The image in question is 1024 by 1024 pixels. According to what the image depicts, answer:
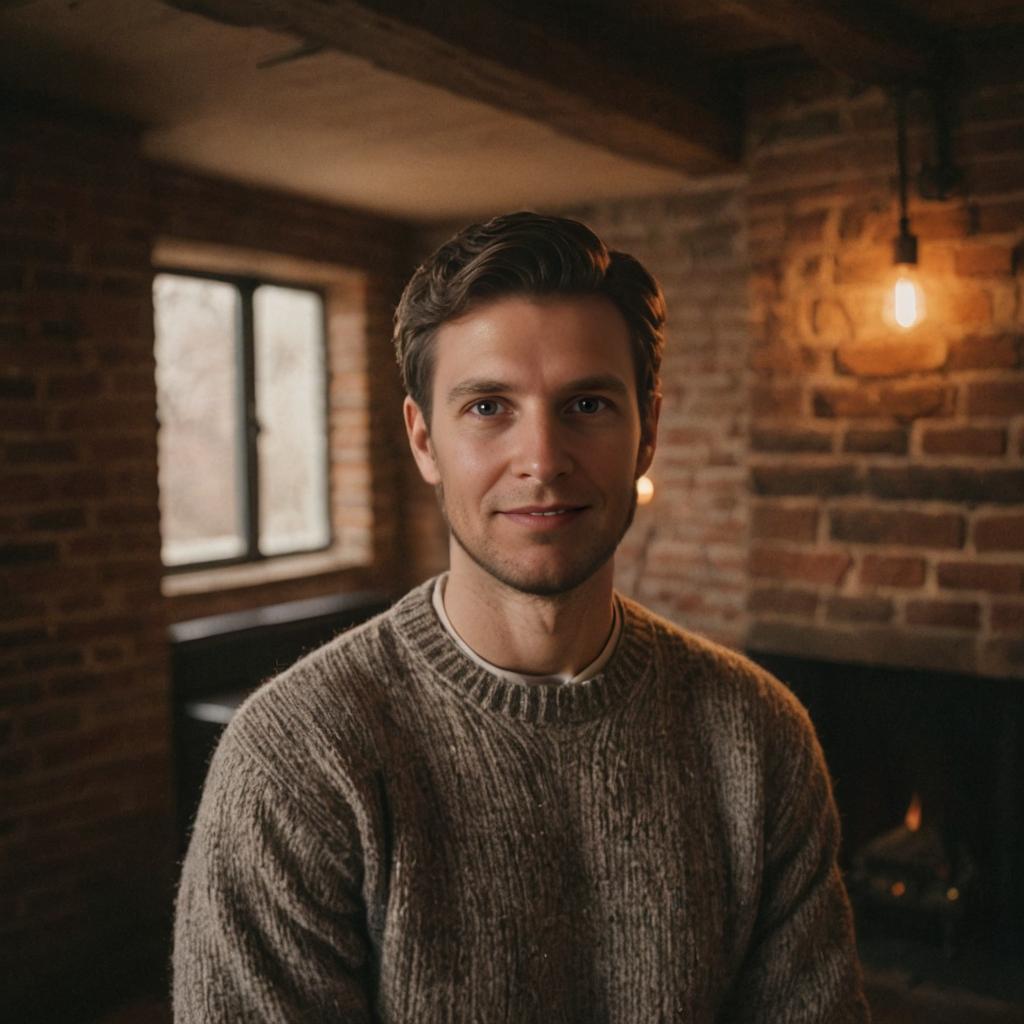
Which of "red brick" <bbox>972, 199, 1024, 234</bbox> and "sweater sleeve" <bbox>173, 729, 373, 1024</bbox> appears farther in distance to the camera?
"red brick" <bbox>972, 199, 1024, 234</bbox>

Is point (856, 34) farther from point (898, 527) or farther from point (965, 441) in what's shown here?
point (898, 527)

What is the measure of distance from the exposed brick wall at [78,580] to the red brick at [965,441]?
2095mm

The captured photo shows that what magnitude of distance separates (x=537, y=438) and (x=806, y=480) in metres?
1.93

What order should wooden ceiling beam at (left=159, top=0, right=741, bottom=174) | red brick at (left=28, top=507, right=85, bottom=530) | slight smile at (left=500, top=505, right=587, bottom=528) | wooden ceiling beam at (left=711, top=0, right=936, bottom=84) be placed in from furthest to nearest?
1. red brick at (left=28, top=507, right=85, bottom=530)
2. wooden ceiling beam at (left=711, top=0, right=936, bottom=84)
3. wooden ceiling beam at (left=159, top=0, right=741, bottom=174)
4. slight smile at (left=500, top=505, right=587, bottom=528)

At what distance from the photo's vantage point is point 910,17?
2.55m

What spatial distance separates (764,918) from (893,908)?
180 centimetres

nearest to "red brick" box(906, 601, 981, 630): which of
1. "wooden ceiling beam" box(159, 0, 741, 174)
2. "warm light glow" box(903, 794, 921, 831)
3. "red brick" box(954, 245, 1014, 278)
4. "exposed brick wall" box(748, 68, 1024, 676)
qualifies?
"exposed brick wall" box(748, 68, 1024, 676)

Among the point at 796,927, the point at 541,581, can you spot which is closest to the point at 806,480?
the point at 796,927

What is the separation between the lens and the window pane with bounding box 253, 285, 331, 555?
4.38 m

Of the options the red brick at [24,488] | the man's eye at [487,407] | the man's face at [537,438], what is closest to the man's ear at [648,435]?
the man's face at [537,438]

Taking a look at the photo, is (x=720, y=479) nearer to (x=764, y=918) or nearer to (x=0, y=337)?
(x=0, y=337)

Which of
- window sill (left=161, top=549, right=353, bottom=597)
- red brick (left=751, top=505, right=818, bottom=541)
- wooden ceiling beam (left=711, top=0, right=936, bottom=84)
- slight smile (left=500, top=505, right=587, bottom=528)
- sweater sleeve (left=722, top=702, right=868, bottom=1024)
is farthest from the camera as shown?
window sill (left=161, top=549, right=353, bottom=597)

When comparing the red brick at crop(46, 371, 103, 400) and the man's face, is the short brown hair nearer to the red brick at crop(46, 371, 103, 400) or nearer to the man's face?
the man's face

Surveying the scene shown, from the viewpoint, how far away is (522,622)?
1.28 metres
